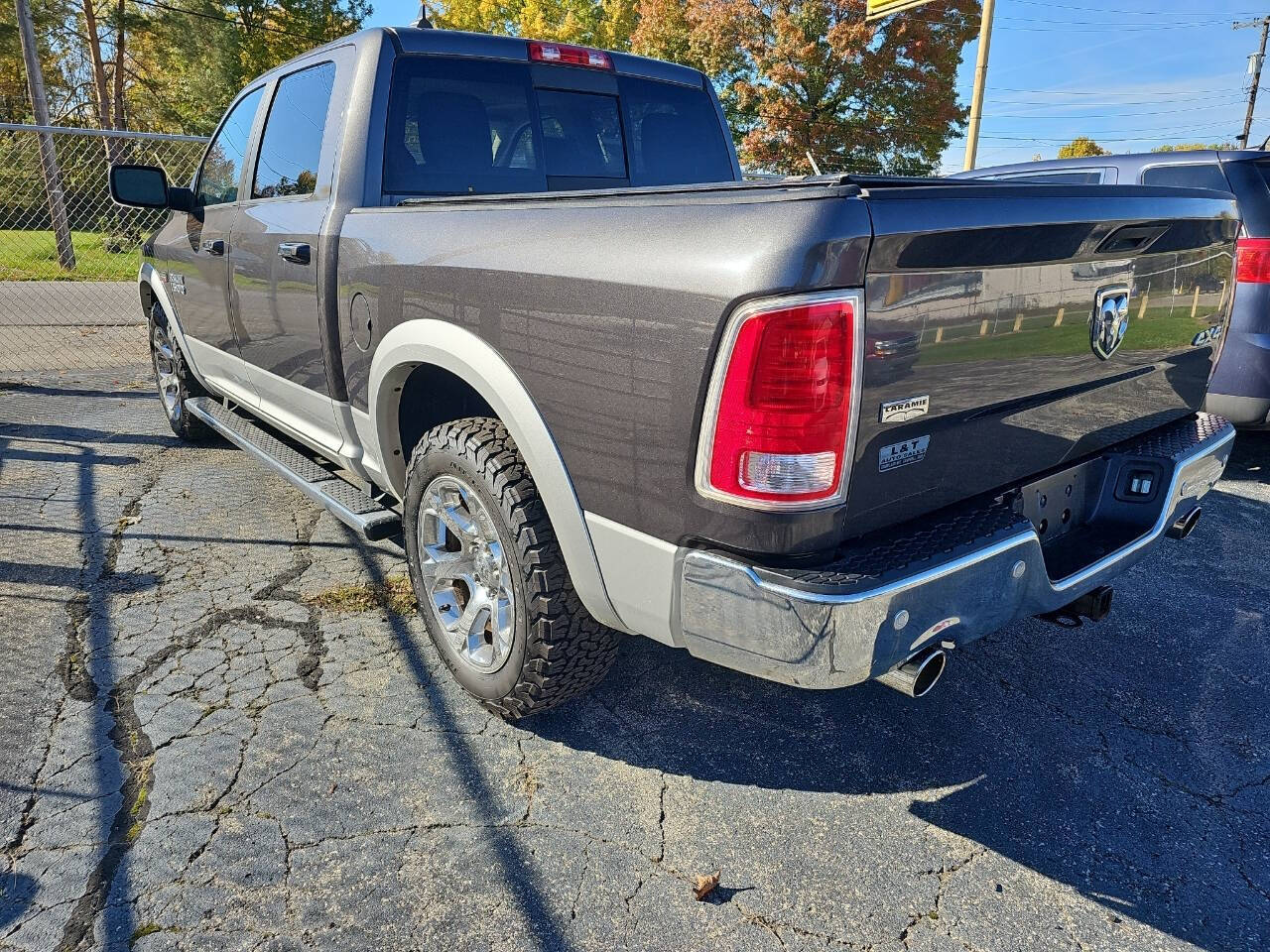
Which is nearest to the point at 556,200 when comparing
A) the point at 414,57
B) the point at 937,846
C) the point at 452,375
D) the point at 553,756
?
the point at 452,375

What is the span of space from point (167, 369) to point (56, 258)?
7.94m

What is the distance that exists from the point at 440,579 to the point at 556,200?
1.23 m

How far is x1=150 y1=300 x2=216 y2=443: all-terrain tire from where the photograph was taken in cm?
523

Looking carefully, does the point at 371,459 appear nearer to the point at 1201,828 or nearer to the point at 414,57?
the point at 414,57

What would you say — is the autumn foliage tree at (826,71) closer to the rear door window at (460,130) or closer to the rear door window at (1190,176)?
the rear door window at (1190,176)

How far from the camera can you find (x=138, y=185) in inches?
164

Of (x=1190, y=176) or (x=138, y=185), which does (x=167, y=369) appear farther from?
(x=1190, y=176)

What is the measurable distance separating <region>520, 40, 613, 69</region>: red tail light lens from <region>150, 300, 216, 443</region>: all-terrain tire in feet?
9.50

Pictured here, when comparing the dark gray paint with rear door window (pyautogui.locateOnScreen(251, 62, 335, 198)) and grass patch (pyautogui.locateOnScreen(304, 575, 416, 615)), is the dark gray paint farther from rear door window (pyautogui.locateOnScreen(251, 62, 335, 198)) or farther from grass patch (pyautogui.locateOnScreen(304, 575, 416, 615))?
grass patch (pyautogui.locateOnScreen(304, 575, 416, 615))

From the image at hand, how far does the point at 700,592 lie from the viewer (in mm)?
1896

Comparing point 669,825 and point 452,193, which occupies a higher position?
point 452,193

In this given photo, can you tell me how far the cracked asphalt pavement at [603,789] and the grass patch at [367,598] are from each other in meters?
0.04

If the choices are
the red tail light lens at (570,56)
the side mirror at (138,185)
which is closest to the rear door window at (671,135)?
the red tail light lens at (570,56)

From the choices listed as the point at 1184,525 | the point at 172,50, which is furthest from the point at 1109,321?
the point at 172,50
